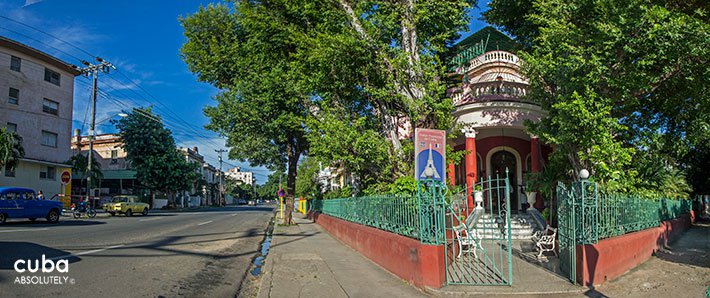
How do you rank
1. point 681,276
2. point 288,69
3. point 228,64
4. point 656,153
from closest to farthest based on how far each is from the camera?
point 681,276 → point 656,153 → point 288,69 → point 228,64

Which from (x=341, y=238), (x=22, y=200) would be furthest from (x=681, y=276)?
(x=22, y=200)

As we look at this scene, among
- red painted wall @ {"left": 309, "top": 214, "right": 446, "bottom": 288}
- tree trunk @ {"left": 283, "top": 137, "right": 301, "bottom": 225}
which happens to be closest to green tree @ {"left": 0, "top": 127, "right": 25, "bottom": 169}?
tree trunk @ {"left": 283, "top": 137, "right": 301, "bottom": 225}

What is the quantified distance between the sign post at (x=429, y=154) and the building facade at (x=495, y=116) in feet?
21.4

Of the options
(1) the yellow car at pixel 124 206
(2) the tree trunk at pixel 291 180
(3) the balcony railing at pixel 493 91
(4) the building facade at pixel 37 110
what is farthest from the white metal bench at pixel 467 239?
(4) the building facade at pixel 37 110

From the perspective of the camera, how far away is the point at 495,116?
51.4 feet

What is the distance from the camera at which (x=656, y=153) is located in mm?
11828

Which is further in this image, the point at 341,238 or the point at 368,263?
the point at 341,238

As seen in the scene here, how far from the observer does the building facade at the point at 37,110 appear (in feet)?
96.3

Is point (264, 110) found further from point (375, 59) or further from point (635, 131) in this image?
point (635, 131)

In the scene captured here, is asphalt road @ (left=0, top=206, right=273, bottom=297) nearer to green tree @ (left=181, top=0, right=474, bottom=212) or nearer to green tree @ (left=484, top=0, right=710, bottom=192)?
green tree @ (left=181, top=0, right=474, bottom=212)

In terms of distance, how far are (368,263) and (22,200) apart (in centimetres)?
1577

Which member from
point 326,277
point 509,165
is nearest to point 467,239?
point 326,277

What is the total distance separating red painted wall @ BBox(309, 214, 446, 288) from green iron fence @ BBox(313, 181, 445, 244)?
160 mm

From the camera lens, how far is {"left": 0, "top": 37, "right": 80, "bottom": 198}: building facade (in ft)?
96.3
